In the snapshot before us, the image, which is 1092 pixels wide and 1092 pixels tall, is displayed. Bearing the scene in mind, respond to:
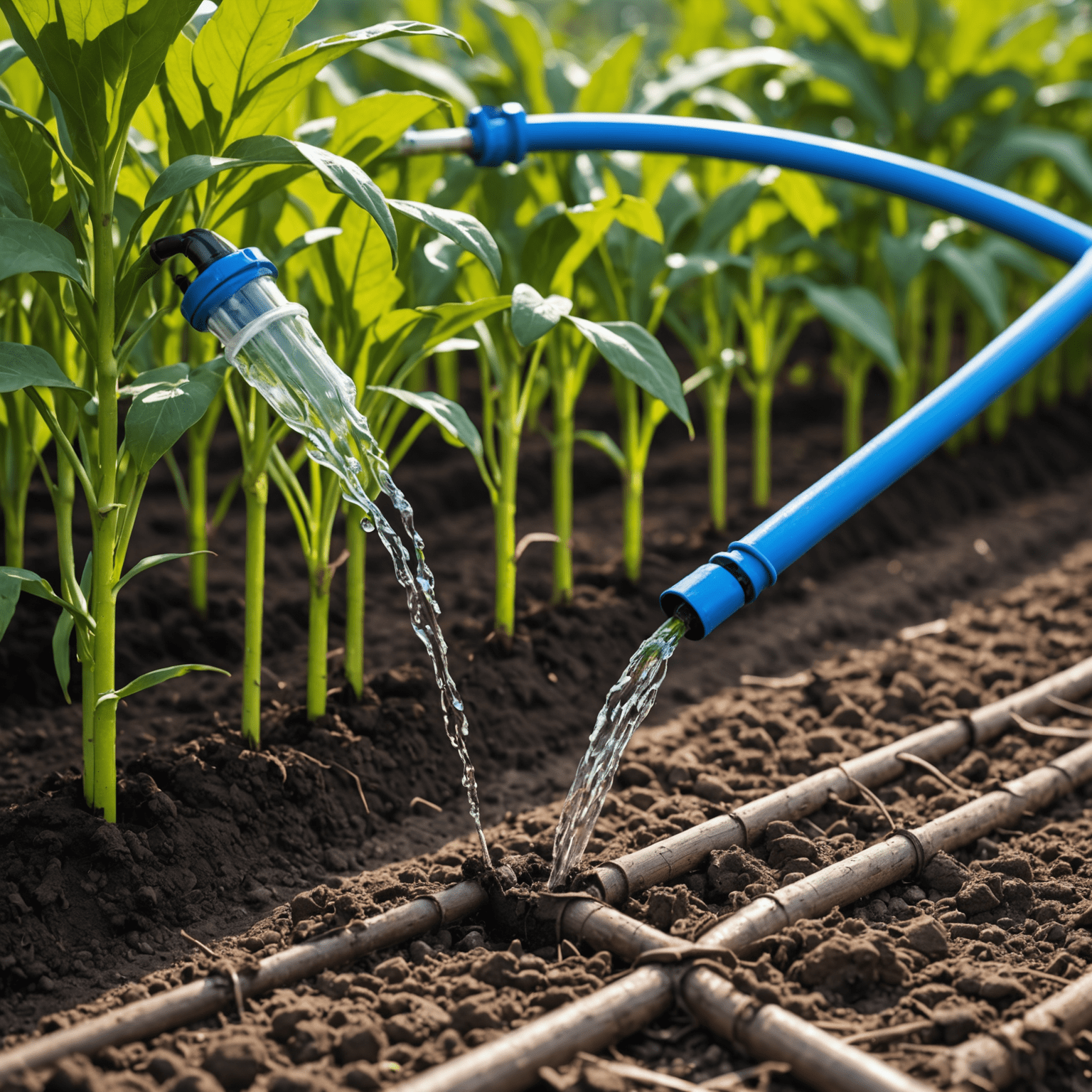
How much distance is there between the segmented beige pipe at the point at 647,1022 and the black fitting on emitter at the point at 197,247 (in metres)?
0.92

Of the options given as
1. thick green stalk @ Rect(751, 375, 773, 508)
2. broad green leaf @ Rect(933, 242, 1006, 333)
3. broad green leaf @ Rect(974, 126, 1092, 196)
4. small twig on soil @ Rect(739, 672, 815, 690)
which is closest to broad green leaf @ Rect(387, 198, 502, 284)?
small twig on soil @ Rect(739, 672, 815, 690)

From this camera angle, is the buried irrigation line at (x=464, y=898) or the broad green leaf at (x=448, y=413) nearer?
the buried irrigation line at (x=464, y=898)

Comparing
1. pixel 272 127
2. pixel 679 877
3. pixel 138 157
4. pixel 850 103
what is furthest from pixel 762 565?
pixel 850 103

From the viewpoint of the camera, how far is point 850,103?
333 cm

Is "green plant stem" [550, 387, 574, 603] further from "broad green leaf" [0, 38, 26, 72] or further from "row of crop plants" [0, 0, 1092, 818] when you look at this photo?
"broad green leaf" [0, 38, 26, 72]

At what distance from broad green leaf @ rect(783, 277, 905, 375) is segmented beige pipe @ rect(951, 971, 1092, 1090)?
1513mm

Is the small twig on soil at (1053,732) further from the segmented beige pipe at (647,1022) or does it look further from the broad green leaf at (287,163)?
the broad green leaf at (287,163)

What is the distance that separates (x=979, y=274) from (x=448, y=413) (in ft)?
5.91

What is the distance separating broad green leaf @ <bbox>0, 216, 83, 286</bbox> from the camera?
1.28 meters

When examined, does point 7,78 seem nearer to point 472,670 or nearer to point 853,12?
point 472,670

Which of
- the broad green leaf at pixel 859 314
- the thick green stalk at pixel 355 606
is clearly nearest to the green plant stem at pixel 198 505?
the thick green stalk at pixel 355 606

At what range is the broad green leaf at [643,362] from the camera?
1.66m

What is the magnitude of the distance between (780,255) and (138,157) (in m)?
1.84

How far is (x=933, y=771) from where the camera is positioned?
189cm
